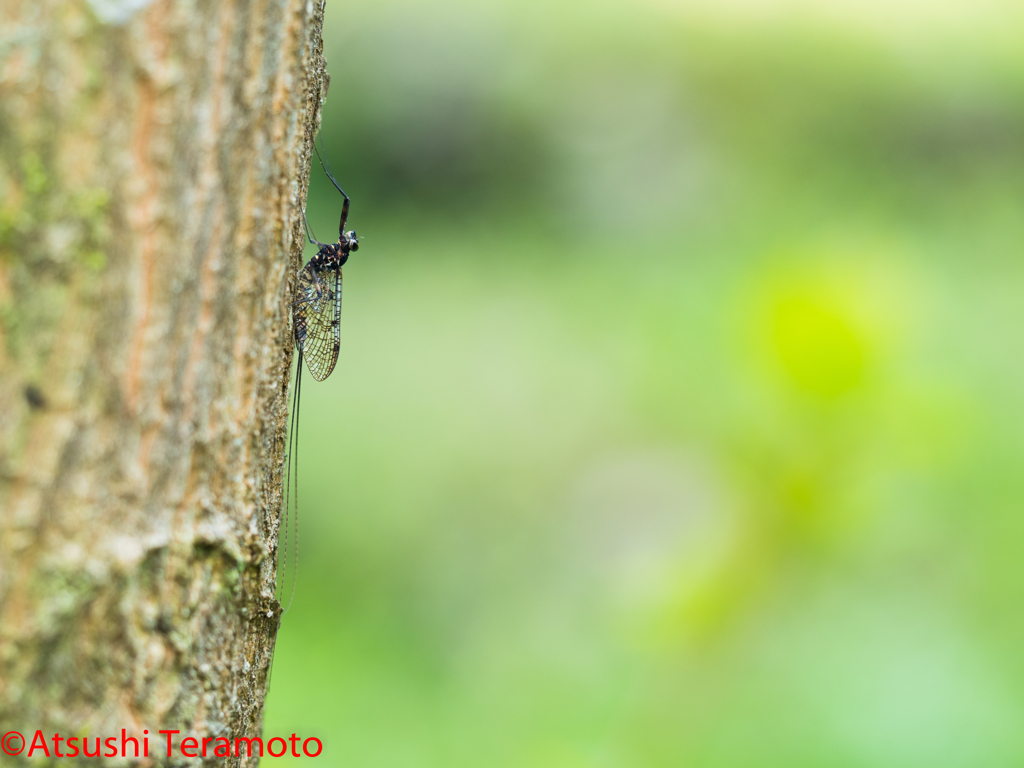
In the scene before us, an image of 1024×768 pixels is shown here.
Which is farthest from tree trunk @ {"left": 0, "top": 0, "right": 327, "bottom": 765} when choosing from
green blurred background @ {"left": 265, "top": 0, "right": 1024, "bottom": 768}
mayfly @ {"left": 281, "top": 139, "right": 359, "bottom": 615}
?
green blurred background @ {"left": 265, "top": 0, "right": 1024, "bottom": 768}

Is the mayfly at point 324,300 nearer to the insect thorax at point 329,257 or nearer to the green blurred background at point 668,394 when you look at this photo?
the insect thorax at point 329,257

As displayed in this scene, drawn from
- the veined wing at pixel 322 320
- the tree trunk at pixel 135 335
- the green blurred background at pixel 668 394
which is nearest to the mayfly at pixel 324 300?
the veined wing at pixel 322 320

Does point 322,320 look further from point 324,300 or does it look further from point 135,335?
point 135,335

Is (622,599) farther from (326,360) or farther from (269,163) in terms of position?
(269,163)

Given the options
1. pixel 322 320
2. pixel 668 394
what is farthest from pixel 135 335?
pixel 668 394

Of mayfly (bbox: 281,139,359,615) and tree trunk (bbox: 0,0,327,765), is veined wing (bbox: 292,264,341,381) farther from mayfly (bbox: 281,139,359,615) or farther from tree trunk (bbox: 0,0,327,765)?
tree trunk (bbox: 0,0,327,765)

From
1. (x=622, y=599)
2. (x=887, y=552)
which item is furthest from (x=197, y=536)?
Result: (x=887, y=552)
